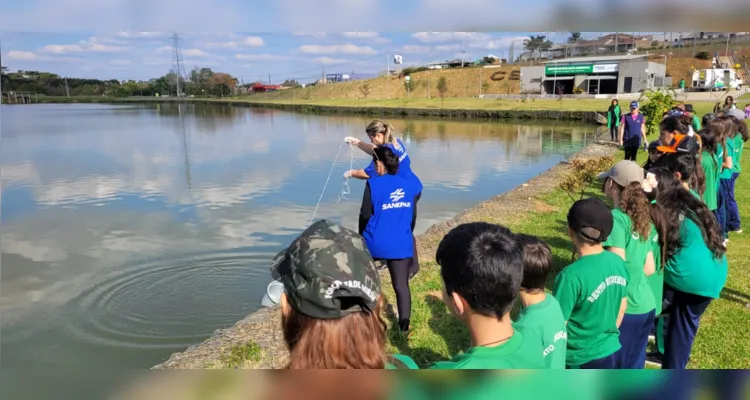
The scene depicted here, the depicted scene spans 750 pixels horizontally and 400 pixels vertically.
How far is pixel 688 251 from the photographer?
325cm

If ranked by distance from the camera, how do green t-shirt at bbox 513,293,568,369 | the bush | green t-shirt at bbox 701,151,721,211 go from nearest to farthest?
1. green t-shirt at bbox 513,293,568,369
2. green t-shirt at bbox 701,151,721,211
3. the bush

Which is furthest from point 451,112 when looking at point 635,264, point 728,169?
point 635,264

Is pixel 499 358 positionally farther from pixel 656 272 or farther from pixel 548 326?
pixel 656 272

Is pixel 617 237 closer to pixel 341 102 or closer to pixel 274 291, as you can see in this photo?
pixel 274 291

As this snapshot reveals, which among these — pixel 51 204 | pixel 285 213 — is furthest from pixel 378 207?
pixel 51 204

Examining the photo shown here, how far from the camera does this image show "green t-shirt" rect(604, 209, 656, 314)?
9.64 ft

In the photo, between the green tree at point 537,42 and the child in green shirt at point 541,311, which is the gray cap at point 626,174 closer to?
the child in green shirt at point 541,311

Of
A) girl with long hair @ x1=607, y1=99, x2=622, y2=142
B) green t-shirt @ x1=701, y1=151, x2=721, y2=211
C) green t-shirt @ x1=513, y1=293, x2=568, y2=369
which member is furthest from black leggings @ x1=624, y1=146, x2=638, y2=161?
green t-shirt @ x1=513, y1=293, x2=568, y2=369

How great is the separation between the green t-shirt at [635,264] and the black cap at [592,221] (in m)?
0.33

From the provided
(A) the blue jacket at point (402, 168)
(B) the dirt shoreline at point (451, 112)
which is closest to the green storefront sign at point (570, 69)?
Answer: (B) the dirt shoreline at point (451, 112)

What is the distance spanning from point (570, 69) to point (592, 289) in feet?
174

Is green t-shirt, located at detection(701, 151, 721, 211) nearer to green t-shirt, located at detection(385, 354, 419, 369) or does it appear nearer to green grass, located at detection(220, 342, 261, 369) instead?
green grass, located at detection(220, 342, 261, 369)

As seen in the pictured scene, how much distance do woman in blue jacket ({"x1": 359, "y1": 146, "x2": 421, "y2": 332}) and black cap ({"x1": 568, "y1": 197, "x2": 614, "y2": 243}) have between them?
1559 mm

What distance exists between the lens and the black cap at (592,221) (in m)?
2.60
